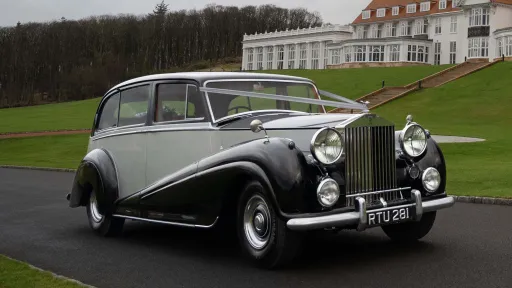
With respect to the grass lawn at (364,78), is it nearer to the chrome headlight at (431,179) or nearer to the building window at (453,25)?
the building window at (453,25)

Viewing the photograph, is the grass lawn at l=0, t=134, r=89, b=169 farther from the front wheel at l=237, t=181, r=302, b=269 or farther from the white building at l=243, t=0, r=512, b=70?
the white building at l=243, t=0, r=512, b=70

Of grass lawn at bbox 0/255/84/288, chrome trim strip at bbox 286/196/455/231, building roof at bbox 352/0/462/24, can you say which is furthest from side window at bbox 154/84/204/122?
building roof at bbox 352/0/462/24

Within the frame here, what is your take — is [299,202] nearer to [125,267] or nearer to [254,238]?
[254,238]

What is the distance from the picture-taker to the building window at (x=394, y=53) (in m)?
80.3

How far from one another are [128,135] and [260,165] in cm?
288

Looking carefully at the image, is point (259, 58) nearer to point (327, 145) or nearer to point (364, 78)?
point (364, 78)

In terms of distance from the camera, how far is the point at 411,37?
81125 millimetres

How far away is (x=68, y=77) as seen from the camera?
10769 centimetres

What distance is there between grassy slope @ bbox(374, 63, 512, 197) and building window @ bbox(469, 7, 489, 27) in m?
20.1

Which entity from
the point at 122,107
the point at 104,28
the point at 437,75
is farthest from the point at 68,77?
the point at 122,107

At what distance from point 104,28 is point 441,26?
236 ft

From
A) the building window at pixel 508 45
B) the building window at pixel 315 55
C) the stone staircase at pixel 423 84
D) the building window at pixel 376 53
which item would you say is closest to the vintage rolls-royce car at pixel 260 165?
the stone staircase at pixel 423 84

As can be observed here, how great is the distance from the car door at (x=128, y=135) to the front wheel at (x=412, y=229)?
321 cm

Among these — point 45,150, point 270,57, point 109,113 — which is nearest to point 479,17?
point 270,57
